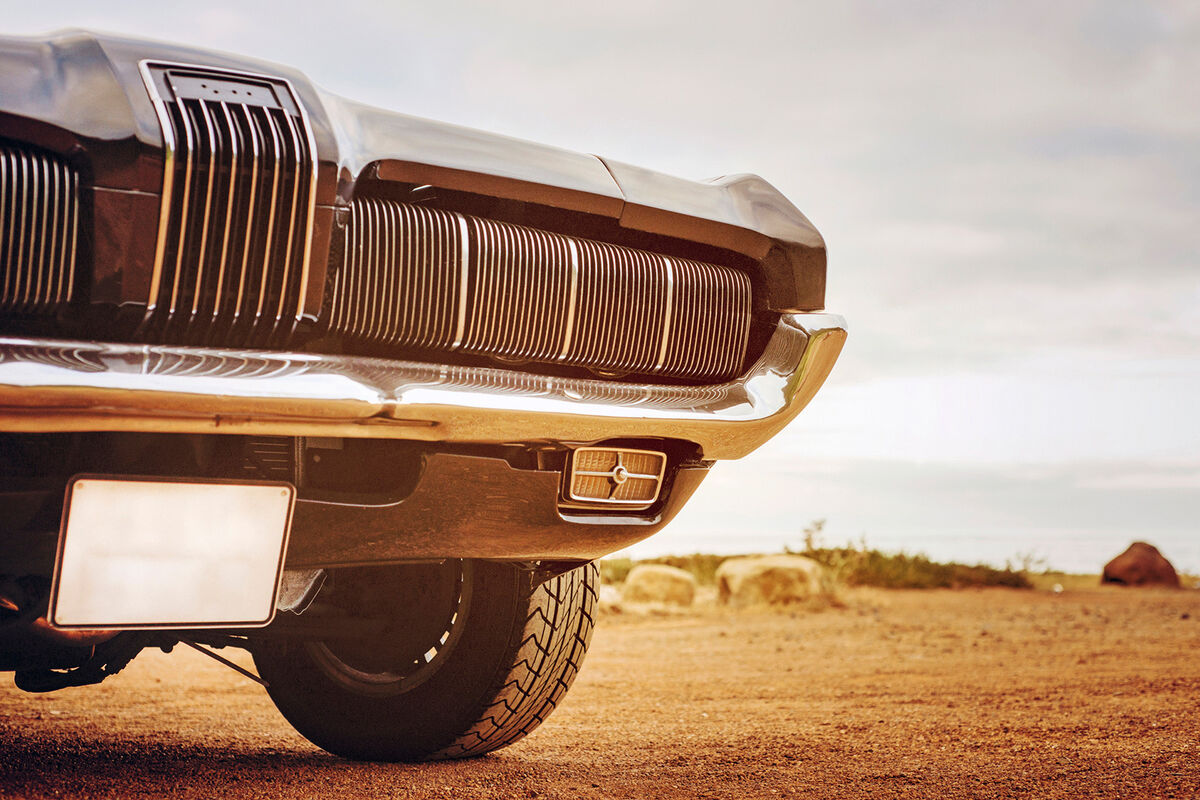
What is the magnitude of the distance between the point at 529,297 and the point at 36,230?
87 cm

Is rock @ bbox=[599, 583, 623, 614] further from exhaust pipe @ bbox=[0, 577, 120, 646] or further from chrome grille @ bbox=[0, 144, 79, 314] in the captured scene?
chrome grille @ bbox=[0, 144, 79, 314]

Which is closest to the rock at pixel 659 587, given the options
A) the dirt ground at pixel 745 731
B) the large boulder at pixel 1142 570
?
the dirt ground at pixel 745 731

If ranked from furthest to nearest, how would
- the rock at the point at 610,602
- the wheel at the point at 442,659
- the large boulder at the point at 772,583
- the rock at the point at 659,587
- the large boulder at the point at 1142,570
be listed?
the large boulder at the point at 1142,570 < the rock at the point at 659,587 < the large boulder at the point at 772,583 < the rock at the point at 610,602 < the wheel at the point at 442,659

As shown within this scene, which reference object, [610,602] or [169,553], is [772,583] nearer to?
[610,602]

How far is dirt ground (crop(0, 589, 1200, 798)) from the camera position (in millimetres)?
2631

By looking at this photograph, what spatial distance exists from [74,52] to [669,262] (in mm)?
1212

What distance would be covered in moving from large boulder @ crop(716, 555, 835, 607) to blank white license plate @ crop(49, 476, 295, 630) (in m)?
8.04

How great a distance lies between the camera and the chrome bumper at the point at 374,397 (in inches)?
63.3

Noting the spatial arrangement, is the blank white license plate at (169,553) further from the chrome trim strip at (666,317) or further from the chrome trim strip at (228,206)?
the chrome trim strip at (666,317)

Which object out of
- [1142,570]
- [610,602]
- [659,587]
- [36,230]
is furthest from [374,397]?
[1142,570]

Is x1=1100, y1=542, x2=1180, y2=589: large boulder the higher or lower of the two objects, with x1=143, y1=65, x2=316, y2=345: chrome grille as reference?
lower

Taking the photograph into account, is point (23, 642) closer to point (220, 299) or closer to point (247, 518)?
point (247, 518)

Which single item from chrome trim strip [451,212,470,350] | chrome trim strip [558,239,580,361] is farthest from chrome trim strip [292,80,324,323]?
chrome trim strip [558,239,580,361]

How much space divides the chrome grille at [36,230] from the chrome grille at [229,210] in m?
0.13
